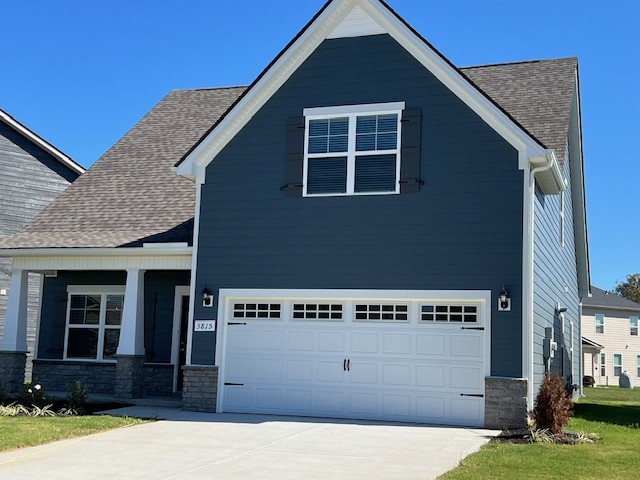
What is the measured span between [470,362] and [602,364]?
3790 centimetres

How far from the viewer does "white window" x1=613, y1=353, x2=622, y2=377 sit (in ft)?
163

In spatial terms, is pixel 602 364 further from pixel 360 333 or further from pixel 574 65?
pixel 360 333

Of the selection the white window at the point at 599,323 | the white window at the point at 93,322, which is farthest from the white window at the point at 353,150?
the white window at the point at 599,323

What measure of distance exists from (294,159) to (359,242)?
83.7 inches

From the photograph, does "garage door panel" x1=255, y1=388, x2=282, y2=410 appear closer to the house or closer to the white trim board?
the house

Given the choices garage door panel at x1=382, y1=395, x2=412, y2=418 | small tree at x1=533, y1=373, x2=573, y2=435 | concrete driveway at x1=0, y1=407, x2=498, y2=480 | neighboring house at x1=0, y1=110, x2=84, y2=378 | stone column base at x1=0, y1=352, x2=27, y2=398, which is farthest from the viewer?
neighboring house at x1=0, y1=110, x2=84, y2=378

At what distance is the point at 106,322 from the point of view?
63.4ft

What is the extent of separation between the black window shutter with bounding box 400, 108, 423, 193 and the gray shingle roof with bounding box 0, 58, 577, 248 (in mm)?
2580

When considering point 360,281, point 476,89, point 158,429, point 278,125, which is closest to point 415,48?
point 476,89

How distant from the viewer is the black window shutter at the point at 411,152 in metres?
15.1

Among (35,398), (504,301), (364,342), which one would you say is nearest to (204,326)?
(364,342)

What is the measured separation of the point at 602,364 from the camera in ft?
161

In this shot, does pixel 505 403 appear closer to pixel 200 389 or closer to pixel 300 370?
pixel 300 370

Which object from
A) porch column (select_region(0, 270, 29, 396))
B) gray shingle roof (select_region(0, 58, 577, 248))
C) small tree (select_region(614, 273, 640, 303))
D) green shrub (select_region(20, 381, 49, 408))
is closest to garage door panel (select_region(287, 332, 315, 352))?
gray shingle roof (select_region(0, 58, 577, 248))
